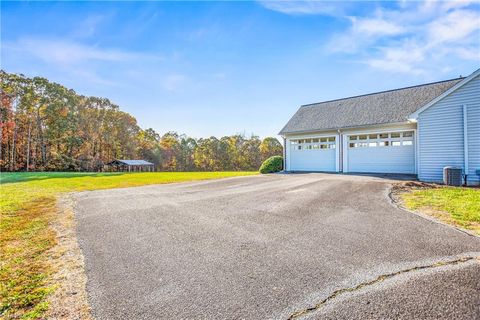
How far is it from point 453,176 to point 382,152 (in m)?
4.41

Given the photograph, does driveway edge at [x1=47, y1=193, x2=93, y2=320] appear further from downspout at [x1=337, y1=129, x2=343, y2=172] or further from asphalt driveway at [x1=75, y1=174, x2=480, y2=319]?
downspout at [x1=337, y1=129, x2=343, y2=172]

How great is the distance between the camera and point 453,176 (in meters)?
10.2

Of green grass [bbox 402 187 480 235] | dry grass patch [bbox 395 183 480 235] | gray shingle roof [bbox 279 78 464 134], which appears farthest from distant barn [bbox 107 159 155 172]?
green grass [bbox 402 187 480 235]

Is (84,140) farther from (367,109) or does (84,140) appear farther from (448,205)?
(448,205)

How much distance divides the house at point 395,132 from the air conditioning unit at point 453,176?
758mm

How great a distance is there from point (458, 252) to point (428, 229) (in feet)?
3.64

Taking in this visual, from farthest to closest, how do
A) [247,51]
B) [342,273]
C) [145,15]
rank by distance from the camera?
1. [247,51]
2. [145,15]
3. [342,273]

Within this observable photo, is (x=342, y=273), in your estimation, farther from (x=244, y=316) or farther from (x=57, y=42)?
(x=57, y=42)

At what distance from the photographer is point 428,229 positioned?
4.40m

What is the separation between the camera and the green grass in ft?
16.0

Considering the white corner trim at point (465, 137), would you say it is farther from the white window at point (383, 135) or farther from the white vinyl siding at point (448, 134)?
the white window at point (383, 135)

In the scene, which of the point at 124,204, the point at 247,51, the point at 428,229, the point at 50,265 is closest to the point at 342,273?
the point at 428,229

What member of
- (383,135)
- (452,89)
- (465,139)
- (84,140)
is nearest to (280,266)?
(465,139)

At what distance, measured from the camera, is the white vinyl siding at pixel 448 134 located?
34.2 ft
